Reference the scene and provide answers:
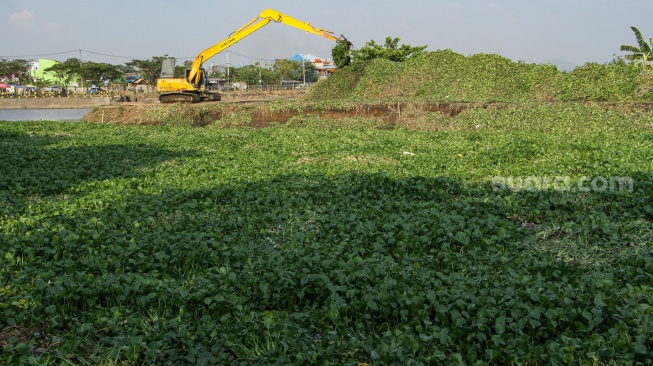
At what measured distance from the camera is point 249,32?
32.2 metres

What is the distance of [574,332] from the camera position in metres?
3.94

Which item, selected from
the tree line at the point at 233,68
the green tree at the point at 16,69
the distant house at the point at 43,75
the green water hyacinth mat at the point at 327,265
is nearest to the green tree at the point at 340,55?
the tree line at the point at 233,68

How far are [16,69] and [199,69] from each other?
64.9 metres

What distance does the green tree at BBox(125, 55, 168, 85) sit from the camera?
7606 centimetres

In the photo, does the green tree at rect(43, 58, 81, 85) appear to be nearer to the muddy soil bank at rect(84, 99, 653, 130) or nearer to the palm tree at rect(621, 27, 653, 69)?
the muddy soil bank at rect(84, 99, 653, 130)

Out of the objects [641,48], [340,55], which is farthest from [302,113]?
[641,48]

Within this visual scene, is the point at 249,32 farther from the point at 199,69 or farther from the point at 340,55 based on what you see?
the point at 340,55

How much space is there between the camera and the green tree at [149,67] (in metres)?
76.1

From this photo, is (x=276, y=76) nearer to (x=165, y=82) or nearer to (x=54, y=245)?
(x=165, y=82)

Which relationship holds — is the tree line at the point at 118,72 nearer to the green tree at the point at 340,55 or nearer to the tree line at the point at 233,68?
the tree line at the point at 233,68

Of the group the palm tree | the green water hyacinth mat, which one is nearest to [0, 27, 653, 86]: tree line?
the palm tree

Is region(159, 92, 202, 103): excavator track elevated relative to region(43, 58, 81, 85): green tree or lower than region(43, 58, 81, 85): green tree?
lower

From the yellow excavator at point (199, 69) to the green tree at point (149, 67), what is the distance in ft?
143

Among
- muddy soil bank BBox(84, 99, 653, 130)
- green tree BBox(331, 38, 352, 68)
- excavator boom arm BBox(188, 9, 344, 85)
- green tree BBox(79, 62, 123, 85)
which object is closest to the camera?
muddy soil bank BBox(84, 99, 653, 130)
